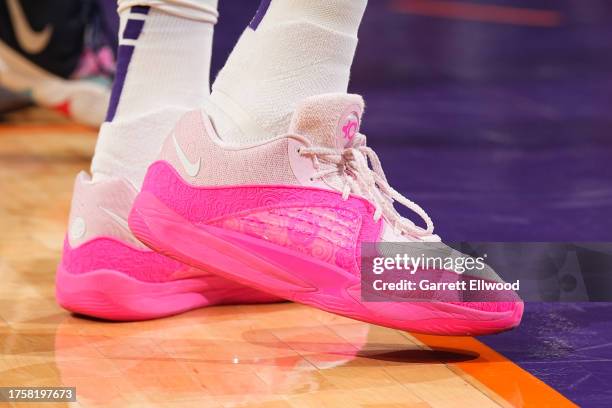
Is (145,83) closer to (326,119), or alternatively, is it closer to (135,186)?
(135,186)

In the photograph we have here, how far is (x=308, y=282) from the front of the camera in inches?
44.8

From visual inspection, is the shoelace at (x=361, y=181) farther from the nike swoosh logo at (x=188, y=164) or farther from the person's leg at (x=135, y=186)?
the person's leg at (x=135, y=186)

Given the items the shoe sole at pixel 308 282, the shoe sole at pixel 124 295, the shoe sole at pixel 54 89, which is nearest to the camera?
the shoe sole at pixel 308 282

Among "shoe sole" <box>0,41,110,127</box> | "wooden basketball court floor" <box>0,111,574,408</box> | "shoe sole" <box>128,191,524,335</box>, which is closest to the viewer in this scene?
"wooden basketball court floor" <box>0,111,574,408</box>

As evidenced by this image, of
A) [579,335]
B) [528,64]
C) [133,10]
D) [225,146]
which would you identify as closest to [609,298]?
[579,335]

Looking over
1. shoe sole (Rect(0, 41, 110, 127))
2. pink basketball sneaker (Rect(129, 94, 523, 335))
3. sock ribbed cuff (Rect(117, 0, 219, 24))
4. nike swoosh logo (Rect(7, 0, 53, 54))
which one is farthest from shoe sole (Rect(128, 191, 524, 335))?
nike swoosh logo (Rect(7, 0, 53, 54))

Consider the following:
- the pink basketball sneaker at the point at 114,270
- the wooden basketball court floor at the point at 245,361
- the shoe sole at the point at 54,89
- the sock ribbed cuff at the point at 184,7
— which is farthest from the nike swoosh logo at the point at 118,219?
the shoe sole at the point at 54,89

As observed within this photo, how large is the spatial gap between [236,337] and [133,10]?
399 millimetres

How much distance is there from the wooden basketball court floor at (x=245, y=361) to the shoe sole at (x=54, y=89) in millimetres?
1110

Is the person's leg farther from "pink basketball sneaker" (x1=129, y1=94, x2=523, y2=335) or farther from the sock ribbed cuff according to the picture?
"pink basketball sneaker" (x1=129, y1=94, x2=523, y2=335)

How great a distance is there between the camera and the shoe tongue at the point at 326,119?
116 cm

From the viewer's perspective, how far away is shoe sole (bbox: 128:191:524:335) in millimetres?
1133

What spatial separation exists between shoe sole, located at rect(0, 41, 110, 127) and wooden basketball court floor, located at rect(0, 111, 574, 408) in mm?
1110

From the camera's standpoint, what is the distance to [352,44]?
3.98 ft
